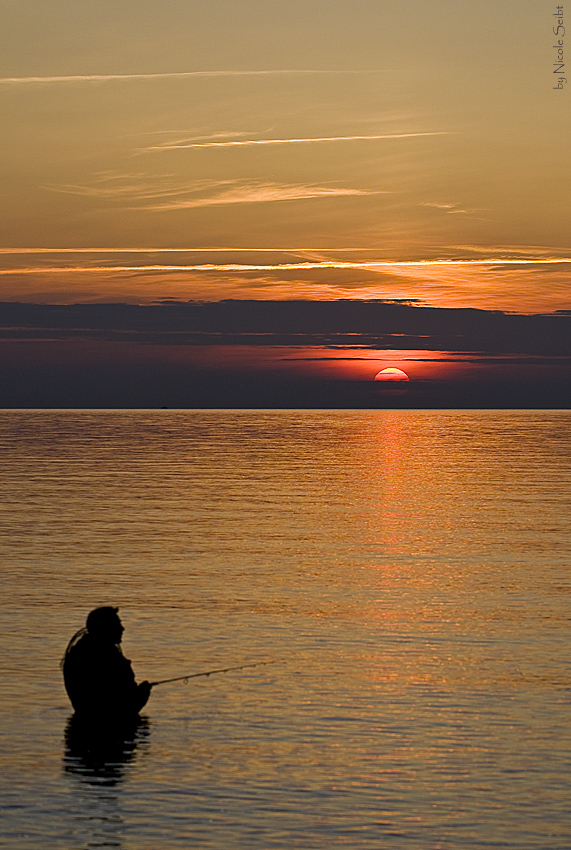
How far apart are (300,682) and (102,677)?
5.14 meters

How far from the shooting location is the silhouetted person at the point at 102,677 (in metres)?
21.7

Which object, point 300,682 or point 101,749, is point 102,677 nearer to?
point 101,749

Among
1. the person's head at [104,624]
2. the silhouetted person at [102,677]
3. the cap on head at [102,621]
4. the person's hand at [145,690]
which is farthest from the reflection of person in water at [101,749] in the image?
the cap on head at [102,621]

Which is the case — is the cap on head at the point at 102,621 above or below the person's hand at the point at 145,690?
above

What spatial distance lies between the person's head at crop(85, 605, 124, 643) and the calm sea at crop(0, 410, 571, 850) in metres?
1.99

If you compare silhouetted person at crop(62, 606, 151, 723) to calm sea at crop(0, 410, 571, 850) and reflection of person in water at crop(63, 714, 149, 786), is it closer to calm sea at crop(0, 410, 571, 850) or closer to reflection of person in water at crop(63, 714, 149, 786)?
reflection of person in water at crop(63, 714, 149, 786)

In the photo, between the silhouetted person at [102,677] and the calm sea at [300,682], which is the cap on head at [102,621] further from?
the calm sea at [300,682]

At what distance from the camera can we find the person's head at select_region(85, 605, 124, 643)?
21531 mm

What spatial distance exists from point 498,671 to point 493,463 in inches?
3629

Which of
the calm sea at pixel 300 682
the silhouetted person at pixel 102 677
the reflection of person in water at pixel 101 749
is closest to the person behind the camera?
the calm sea at pixel 300 682

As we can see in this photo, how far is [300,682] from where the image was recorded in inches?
981

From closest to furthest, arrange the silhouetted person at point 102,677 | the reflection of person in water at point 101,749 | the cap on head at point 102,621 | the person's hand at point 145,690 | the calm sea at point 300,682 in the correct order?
1. the calm sea at point 300,682
2. the reflection of person in water at point 101,749
3. the cap on head at point 102,621
4. the silhouetted person at point 102,677
5. the person's hand at point 145,690

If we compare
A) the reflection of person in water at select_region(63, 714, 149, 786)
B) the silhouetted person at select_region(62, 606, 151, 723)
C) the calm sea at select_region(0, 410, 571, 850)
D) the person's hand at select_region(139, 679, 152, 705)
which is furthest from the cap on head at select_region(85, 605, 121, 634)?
the calm sea at select_region(0, 410, 571, 850)

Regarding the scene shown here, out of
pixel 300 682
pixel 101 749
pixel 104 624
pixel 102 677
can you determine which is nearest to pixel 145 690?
pixel 102 677
